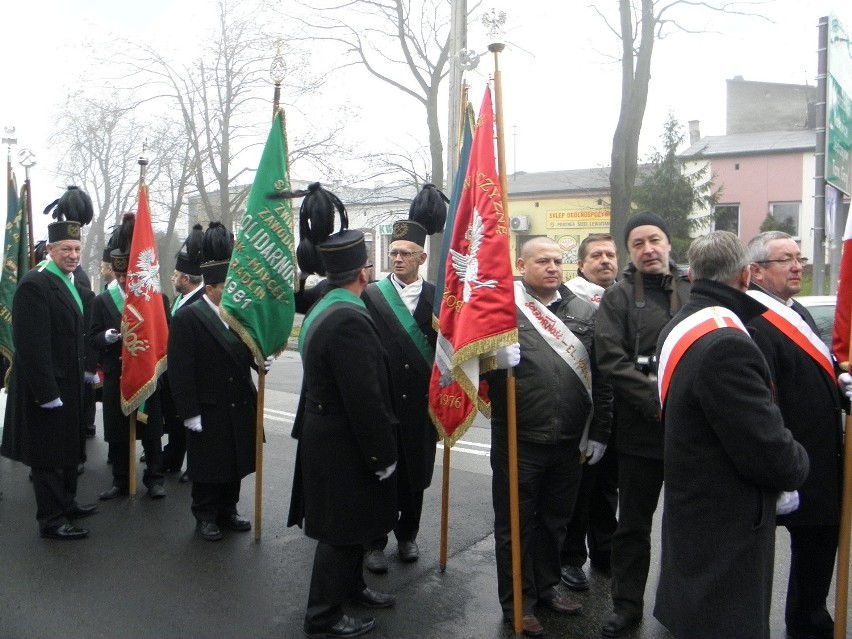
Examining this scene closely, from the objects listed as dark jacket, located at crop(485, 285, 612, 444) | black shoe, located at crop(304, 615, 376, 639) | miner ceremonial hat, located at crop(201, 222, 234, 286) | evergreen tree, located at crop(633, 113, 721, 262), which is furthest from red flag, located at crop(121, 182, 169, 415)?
evergreen tree, located at crop(633, 113, 721, 262)

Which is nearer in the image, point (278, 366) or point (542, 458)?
point (542, 458)

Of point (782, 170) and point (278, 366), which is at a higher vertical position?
point (782, 170)

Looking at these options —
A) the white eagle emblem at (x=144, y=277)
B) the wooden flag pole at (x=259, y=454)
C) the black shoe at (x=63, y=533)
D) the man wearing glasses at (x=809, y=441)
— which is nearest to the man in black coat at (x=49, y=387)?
the black shoe at (x=63, y=533)

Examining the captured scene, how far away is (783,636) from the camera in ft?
13.0

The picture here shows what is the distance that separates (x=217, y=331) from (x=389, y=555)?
1.97 m

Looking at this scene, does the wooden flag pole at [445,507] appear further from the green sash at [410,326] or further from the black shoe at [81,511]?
the black shoe at [81,511]

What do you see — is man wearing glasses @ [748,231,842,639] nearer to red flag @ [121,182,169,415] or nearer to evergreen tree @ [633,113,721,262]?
red flag @ [121,182,169,415]

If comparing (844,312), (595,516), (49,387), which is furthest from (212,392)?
(844,312)

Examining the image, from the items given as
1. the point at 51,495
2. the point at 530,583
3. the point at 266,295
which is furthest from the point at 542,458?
the point at 51,495

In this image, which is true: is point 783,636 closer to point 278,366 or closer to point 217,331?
point 217,331

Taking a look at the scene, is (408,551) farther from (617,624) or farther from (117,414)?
(117,414)

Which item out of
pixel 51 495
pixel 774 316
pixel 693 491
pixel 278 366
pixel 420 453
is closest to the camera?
pixel 693 491

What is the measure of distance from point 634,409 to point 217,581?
105 inches

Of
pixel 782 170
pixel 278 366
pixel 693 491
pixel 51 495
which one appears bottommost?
pixel 278 366
